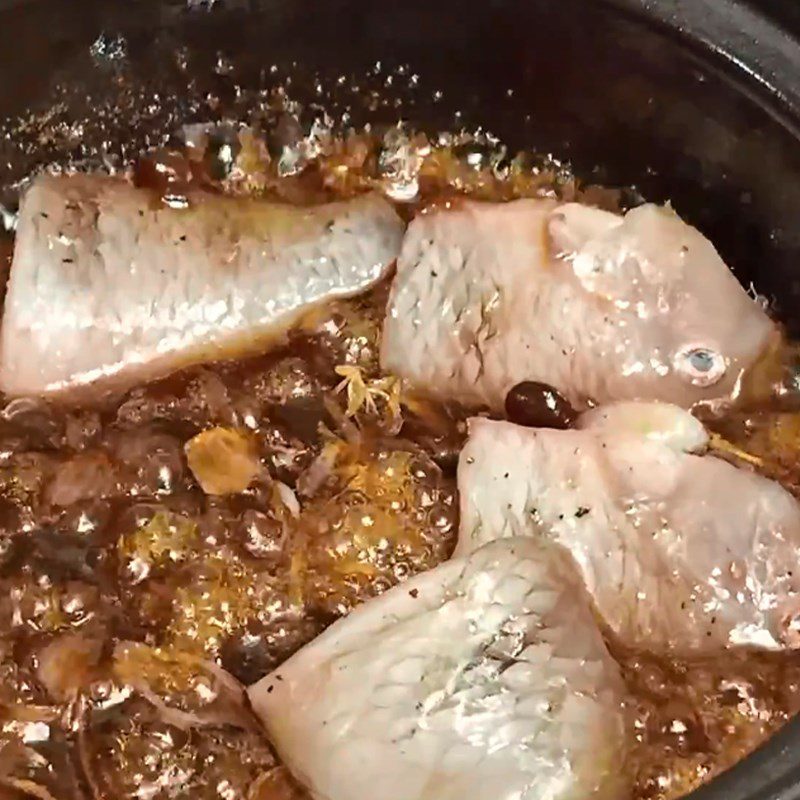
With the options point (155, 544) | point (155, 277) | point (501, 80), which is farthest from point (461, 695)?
point (501, 80)

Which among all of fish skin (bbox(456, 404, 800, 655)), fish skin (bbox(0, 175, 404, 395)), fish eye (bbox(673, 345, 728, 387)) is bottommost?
fish skin (bbox(0, 175, 404, 395))

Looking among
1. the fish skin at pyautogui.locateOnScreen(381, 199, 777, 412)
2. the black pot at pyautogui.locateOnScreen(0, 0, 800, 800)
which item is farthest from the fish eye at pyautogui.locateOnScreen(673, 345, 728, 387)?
the black pot at pyautogui.locateOnScreen(0, 0, 800, 800)

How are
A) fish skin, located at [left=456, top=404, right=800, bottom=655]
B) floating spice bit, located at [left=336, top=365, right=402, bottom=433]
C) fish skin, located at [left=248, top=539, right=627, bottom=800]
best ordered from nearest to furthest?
fish skin, located at [left=248, top=539, right=627, bottom=800] → fish skin, located at [left=456, top=404, right=800, bottom=655] → floating spice bit, located at [left=336, top=365, right=402, bottom=433]

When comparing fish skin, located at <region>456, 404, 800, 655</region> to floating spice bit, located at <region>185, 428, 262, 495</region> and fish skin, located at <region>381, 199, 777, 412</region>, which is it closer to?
fish skin, located at <region>381, 199, 777, 412</region>

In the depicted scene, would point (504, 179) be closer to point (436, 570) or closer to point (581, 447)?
point (581, 447)

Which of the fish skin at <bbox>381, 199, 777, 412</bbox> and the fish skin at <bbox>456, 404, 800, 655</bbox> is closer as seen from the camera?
the fish skin at <bbox>456, 404, 800, 655</bbox>

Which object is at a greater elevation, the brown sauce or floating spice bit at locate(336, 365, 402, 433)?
floating spice bit at locate(336, 365, 402, 433)

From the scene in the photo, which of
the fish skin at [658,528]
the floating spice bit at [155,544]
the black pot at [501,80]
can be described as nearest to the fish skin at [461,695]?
the fish skin at [658,528]
